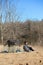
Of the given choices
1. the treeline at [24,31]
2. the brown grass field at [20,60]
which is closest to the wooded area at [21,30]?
the treeline at [24,31]

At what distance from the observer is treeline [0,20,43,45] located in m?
22.2

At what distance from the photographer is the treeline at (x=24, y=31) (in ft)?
72.7

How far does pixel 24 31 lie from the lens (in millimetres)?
26062

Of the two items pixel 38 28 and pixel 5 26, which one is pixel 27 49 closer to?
pixel 38 28

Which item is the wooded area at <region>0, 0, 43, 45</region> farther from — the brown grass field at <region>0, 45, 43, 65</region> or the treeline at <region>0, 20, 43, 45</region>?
the brown grass field at <region>0, 45, 43, 65</region>

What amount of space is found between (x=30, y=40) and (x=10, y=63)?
49.1 feet

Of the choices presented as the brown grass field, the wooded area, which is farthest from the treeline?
the brown grass field

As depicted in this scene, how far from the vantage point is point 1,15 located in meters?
23.6

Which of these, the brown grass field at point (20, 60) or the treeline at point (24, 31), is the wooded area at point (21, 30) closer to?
the treeline at point (24, 31)

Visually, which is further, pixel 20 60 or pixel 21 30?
pixel 21 30

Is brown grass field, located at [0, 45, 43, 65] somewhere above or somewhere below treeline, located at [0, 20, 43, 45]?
below

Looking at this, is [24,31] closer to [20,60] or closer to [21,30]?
[21,30]

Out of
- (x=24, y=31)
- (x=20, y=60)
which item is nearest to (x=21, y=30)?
(x=24, y=31)

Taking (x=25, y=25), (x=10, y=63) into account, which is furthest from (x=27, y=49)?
(x=25, y=25)
